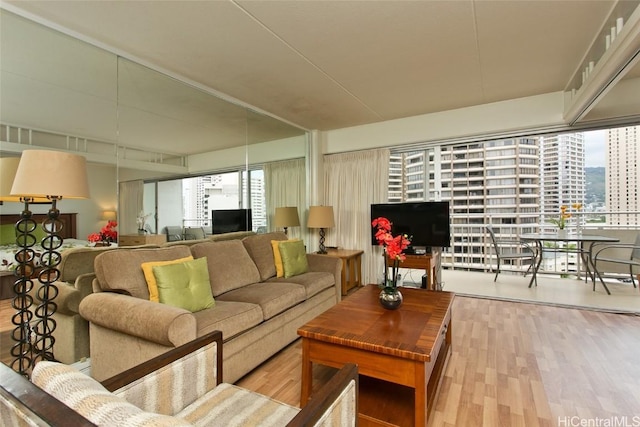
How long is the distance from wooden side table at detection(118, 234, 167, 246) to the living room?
0.22 feet

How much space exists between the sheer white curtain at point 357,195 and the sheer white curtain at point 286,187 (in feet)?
1.54

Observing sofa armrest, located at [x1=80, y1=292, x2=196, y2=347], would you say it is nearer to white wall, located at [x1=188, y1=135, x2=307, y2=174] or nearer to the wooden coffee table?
the wooden coffee table

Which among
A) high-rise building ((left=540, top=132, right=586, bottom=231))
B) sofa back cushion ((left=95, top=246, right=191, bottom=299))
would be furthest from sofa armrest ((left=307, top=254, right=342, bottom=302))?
high-rise building ((left=540, top=132, right=586, bottom=231))

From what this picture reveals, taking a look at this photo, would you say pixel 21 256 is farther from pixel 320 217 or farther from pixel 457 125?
pixel 457 125

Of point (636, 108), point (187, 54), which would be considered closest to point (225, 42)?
point (187, 54)

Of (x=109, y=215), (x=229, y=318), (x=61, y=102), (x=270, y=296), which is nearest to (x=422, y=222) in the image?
(x=270, y=296)

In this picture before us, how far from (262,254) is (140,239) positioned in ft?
3.73

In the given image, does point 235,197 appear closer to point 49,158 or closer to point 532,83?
point 49,158

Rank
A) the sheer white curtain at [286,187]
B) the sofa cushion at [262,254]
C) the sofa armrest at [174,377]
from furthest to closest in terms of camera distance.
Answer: the sheer white curtain at [286,187] → the sofa cushion at [262,254] → the sofa armrest at [174,377]

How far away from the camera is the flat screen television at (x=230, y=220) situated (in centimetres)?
334

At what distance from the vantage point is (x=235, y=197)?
3.58 metres

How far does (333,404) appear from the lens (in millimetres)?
934

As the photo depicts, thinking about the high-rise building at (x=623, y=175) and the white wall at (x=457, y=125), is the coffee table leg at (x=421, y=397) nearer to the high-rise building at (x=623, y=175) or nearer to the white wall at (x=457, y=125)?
the white wall at (x=457, y=125)

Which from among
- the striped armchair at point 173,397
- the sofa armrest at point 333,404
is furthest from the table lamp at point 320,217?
the sofa armrest at point 333,404
